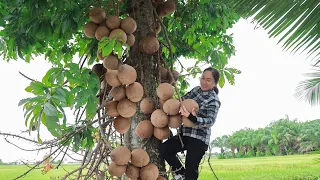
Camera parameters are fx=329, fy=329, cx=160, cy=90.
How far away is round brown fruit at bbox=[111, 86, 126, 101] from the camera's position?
1828 mm

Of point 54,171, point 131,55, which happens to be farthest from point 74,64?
point 54,171

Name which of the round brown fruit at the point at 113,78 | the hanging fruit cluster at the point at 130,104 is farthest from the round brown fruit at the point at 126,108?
the round brown fruit at the point at 113,78

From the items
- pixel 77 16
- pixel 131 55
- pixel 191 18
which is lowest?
pixel 131 55

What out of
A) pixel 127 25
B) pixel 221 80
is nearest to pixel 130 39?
pixel 127 25

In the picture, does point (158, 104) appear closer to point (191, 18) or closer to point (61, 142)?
point (61, 142)

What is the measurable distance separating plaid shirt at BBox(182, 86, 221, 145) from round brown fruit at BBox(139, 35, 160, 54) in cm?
46

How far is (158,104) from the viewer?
1.93 metres

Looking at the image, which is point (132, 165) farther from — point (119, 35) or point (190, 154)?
point (119, 35)

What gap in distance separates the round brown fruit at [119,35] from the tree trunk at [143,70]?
0.24m

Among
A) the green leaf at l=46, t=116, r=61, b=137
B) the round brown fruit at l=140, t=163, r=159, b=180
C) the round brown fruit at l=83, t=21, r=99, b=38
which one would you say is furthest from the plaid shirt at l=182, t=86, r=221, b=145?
the green leaf at l=46, t=116, r=61, b=137

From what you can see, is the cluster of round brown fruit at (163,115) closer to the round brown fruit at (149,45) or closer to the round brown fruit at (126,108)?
the round brown fruit at (126,108)

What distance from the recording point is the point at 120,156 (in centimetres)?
172

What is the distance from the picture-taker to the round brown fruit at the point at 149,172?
176 centimetres

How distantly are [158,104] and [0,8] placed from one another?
1051mm
